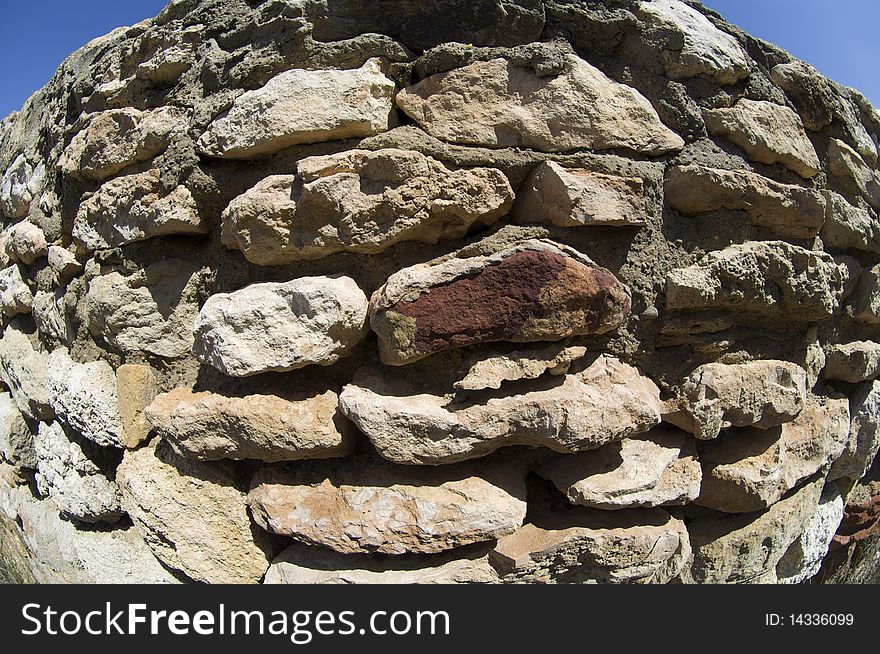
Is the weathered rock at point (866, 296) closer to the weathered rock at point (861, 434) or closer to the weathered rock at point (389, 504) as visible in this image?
the weathered rock at point (861, 434)

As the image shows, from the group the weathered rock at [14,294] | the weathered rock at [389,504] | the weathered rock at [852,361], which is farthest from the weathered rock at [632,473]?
the weathered rock at [14,294]

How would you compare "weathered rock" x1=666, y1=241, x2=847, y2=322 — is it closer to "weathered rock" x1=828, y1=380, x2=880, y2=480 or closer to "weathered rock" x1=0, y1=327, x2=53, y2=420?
"weathered rock" x1=828, y1=380, x2=880, y2=480

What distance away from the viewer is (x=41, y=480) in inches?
60.2

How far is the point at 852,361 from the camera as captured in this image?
1542mm

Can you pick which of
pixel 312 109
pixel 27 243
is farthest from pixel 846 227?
pixel 27 243

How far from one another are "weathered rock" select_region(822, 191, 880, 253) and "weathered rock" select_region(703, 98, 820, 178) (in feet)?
0.51

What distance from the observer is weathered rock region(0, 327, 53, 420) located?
5.14ft

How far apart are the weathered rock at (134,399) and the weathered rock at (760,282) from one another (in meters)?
1.22

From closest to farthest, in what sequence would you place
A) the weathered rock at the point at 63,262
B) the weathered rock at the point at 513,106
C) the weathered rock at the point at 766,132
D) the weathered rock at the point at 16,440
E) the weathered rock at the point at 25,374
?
the weathered rock at the point at 513,106, the weathered rock at the point at 766,132, the weathered rock at the point at 63,262, the weathered rock at the point at 25,374, the weathered rock at the point at 16,440

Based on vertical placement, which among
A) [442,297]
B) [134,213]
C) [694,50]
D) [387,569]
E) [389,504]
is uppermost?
[694,50]

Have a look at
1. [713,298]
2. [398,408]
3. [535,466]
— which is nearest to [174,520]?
[398,408]

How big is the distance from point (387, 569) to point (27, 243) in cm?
147

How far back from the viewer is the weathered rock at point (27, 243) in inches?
63.1

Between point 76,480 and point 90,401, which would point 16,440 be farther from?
point 90,401
